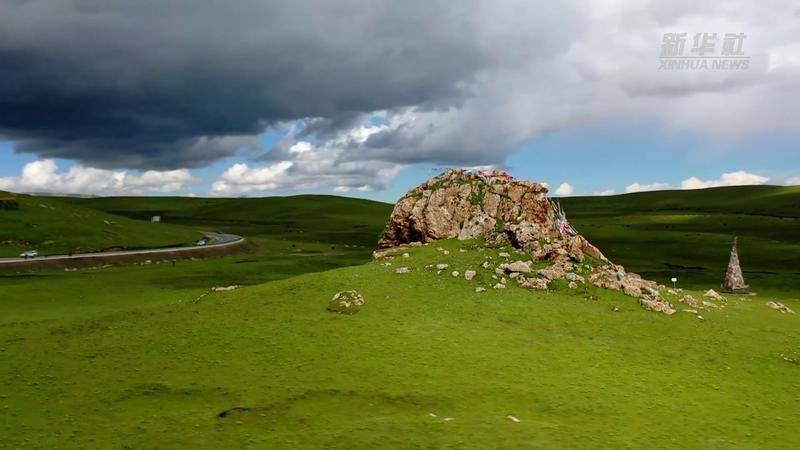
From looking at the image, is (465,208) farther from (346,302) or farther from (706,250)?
(706,250)

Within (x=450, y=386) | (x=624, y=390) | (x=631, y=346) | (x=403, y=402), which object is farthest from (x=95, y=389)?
(x=631, y=346)

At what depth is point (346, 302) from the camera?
36.8 meters

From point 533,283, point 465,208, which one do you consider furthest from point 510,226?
point 465,208

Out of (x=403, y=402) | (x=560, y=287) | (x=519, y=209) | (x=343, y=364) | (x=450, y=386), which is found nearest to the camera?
(x=403, y=402)

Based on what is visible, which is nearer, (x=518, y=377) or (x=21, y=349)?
(x=518, y=377)

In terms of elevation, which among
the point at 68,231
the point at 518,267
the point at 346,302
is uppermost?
the point at 518,267

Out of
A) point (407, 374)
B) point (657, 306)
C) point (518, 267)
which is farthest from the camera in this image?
point (518, 267)

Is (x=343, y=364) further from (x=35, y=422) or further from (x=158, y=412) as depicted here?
(x=35, y=422)

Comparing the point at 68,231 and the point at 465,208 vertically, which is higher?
the point at 465,208

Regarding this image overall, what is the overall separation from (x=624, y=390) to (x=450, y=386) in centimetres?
852

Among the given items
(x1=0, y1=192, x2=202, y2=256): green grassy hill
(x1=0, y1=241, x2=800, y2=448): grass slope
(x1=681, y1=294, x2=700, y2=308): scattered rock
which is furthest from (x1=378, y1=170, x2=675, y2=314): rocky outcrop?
(x1=0, y1=192, x2=202, y2=256): green grassy hill

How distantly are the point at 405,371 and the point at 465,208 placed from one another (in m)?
34.1

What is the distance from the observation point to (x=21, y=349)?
31422 millimetres

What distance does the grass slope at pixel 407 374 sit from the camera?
843 inches
